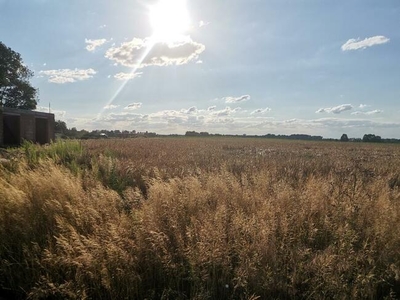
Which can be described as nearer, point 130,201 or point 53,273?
point 53,273

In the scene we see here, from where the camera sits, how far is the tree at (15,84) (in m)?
42.4

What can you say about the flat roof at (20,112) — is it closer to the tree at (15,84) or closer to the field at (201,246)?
the tree at (15,84)

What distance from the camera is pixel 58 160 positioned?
464 inches

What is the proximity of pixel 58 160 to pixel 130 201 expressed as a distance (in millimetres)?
7390

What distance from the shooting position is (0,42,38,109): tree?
139ft

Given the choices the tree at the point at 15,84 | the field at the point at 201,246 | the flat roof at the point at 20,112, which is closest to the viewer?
the field at the point at 201,246

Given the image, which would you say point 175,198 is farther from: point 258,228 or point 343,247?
point 343,247

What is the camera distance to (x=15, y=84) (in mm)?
44938

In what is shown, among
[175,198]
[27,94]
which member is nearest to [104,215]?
[175,198]

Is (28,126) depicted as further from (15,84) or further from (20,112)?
(15,84)

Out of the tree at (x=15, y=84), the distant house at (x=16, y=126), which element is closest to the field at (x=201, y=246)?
the distant house at (x=16, y=126)

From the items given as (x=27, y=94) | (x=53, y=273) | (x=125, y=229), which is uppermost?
(x=27, y=94)

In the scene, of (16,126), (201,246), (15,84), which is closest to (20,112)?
(16,126)

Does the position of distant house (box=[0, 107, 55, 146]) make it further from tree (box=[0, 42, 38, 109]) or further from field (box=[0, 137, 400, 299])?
field (box=[0, 137, 400, 299])
